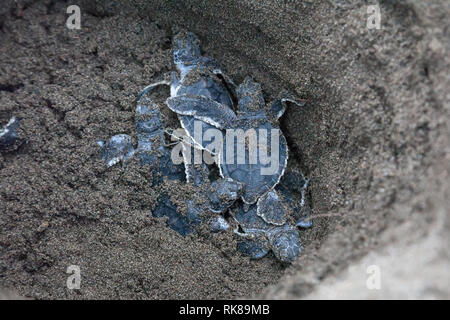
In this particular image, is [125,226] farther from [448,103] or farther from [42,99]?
[448,103]

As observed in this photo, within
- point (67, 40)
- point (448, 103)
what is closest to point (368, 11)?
point (448, 103)

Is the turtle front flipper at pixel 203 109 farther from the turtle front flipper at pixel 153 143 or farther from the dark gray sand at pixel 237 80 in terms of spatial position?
the dark gray sand at pixel 237 80

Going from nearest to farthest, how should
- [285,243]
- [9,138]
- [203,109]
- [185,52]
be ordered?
[285,243], [9,138], [203,109], [185,52]

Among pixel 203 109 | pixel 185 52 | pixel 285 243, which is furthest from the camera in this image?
pixel 185 52

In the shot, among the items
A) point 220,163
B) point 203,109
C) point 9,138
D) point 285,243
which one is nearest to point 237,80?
point 203,109

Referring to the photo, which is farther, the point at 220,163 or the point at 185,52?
the point at 185,52

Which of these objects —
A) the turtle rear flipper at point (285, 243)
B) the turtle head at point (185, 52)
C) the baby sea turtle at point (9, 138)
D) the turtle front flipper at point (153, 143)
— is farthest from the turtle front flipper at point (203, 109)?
the baby sea turtle at point (9, 138)

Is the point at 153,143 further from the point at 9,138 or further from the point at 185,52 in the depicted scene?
the point at 9,138
